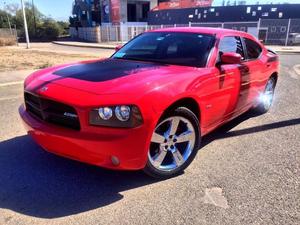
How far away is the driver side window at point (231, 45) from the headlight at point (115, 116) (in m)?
1.92

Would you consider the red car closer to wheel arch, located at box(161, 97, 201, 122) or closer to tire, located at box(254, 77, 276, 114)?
wheel arch, located at box(161, 97, 201, 122)

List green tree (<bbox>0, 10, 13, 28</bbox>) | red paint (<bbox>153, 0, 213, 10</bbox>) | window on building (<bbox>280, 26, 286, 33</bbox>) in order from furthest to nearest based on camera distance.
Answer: green tree (<bbox>0, 10, 13, 28</bbox>)
red paint (<bbox>153, 0, 213, 10</bbox>)
window on building (<bbox>280, 26, 286, 33</bbox>)

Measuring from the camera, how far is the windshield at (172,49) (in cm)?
434

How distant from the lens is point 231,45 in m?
4.88

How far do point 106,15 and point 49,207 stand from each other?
49274mm

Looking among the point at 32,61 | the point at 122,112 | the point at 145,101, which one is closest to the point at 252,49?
the point at 145,101

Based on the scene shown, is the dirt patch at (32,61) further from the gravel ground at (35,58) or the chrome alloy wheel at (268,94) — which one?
the chrome alloy wheel at (268,94)

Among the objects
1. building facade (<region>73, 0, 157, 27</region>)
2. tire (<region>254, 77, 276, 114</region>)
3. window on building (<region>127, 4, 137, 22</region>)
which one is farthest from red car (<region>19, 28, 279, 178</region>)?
window on building (<region>127, 4, 137, 22</region>)

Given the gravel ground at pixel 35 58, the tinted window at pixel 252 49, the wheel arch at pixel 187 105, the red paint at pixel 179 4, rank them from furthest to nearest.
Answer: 1. the red paint at pixel 179 4
2. the gravel ground at pixel 35 58
3. the tinted window at pixel 252 49
4. the wheel arch at pixel 187 105

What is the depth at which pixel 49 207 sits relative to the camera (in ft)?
10.4

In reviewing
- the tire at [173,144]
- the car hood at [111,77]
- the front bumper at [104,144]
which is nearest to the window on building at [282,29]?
the car hood at [111,77]

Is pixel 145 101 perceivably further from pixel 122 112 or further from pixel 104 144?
pixel 104 144

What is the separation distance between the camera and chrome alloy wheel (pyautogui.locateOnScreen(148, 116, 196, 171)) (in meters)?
3.59

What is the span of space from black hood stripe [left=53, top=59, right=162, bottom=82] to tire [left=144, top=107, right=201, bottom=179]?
27.9 inches
